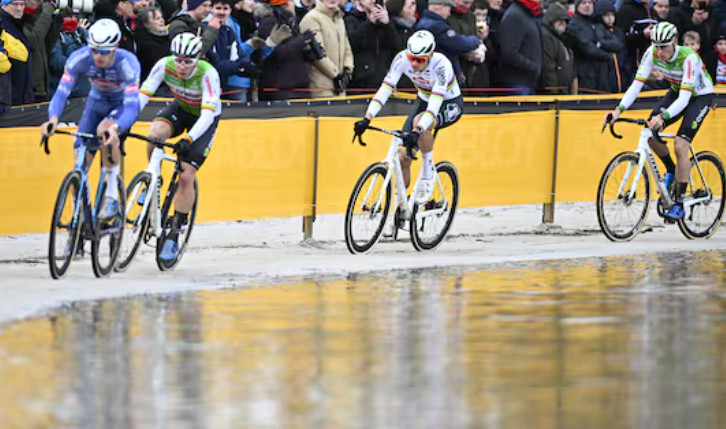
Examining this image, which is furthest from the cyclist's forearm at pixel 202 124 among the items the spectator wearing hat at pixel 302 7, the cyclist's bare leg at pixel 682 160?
the spectator wearing hat at pixel 302 7

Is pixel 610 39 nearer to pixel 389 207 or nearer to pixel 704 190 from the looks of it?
pixel 704 190

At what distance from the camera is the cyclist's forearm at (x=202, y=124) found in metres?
13.4

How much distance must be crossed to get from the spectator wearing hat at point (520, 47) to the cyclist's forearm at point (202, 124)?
733 cm

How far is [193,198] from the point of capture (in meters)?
13.8

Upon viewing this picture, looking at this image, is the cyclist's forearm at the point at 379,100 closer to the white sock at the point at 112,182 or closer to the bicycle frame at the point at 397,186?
the bicycle frame at the point at 397,186

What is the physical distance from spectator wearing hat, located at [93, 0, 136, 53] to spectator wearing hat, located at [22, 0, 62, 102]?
0.60m

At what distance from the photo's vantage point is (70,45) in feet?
57.9

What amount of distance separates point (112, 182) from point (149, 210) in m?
0.45

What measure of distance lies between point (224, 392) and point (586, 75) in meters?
14.2

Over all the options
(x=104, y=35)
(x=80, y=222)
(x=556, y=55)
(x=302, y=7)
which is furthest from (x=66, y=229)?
(x=556, y=55)

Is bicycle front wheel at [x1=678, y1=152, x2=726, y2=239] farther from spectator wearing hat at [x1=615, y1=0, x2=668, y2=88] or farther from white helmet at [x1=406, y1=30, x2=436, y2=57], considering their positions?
spectator wearing hat at [x1=615, y1=0, x2=668, y2=88]

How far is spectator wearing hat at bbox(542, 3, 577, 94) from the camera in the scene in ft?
69.6

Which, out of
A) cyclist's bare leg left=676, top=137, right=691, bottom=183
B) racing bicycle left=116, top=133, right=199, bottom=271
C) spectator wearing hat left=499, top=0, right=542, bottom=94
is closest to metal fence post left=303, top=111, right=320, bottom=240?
racing bicycle left=116, top=133, right=199, bottom=271

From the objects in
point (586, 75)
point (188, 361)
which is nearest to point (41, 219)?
point (188, 361)
